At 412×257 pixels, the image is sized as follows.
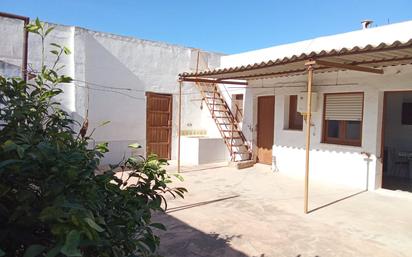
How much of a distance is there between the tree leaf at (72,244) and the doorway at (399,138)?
1063 cm

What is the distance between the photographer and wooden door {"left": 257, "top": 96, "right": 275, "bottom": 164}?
11.2 meters

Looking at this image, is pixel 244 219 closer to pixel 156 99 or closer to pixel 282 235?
pixel 282 235

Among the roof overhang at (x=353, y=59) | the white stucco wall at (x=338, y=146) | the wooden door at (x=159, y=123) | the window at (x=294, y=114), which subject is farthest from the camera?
the wooden door at (x=159, y=123)

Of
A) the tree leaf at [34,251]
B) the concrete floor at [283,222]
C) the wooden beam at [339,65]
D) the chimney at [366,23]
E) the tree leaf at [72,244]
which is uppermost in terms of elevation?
the chimney at [366,23]

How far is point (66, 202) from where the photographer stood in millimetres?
1035

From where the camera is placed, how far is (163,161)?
1628 millimetres

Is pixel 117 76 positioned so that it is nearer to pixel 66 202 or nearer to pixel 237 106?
pixel 237 106

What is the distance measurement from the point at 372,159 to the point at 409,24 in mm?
3199

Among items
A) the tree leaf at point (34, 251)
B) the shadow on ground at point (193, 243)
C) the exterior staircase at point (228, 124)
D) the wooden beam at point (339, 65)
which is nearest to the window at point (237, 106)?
the exterior staircase at point (228, 124)

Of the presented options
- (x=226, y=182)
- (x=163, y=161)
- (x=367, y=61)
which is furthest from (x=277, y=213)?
(x=163, y=161)

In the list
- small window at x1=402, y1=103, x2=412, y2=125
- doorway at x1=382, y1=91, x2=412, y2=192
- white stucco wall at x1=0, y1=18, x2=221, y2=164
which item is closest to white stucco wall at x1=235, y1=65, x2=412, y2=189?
doorway at x1=382, y1=91, x2=412, y2=192

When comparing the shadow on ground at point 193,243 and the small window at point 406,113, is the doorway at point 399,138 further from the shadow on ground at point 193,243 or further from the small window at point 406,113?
the shadow on ground at point 193,243

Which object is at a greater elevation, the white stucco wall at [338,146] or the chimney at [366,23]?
the chimney at [366,23]

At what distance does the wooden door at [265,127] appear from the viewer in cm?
1119
